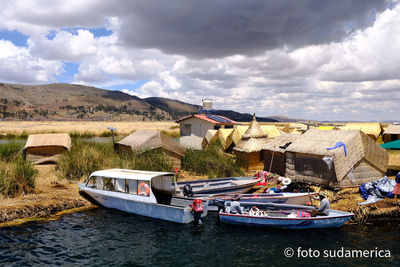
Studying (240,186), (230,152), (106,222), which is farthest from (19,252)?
(230,152)

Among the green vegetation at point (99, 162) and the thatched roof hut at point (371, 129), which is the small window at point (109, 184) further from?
the thatched roof hut at point (371, 129)

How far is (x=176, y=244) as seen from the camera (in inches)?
484

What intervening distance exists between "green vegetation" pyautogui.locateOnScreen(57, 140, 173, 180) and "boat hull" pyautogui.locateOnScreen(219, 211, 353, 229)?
8.43 m

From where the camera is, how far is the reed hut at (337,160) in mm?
16734

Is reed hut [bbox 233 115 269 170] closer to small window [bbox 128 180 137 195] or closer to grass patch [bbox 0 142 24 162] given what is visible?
small window [bbox 128 180 137 195]

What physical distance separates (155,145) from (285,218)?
11.9 meters

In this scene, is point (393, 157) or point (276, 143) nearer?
point (276, 143)

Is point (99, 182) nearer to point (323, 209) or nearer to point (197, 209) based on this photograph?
point (197, 209)

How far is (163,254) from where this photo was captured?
1147 cm

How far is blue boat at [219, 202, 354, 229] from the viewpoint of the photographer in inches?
525

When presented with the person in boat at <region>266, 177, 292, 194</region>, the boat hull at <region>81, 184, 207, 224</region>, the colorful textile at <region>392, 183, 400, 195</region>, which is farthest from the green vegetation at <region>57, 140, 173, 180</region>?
the colorful textile at <region>392, 183, 400, 195</region>

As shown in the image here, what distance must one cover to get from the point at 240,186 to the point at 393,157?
1434 cm

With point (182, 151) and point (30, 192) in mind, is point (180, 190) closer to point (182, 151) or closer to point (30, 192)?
point (182, 151)

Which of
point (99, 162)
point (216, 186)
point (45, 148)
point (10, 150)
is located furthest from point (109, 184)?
point (10, 150)
